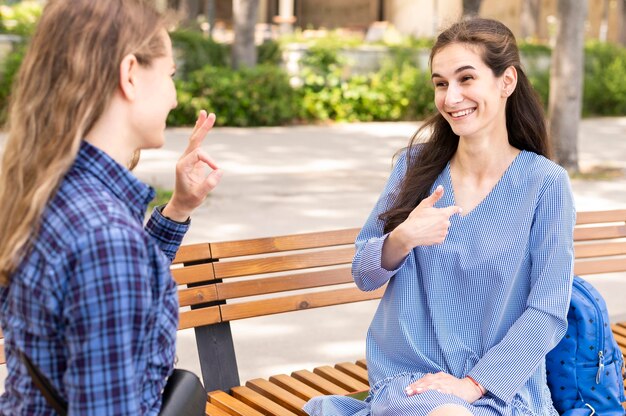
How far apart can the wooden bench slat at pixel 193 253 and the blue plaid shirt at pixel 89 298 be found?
1599 mm

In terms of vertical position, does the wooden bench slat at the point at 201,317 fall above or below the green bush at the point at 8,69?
above

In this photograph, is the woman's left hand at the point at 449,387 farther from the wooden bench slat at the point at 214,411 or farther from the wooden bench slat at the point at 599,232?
the wooden bench slat at the point at 599,232

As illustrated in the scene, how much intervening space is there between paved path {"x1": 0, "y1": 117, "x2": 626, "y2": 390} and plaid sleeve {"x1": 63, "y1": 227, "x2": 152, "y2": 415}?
10.2 feet

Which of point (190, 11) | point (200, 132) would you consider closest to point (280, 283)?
point (200, 132)

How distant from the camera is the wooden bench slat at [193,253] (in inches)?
132

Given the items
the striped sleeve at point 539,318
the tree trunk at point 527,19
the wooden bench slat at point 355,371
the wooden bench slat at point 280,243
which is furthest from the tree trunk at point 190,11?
the striped sleeve at point 539,318

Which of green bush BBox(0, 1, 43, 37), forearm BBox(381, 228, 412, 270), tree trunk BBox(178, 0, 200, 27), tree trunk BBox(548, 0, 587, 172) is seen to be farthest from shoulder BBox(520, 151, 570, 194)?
tree trunk BBox(178, 0, 200, 27)

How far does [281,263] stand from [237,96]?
11.7 meters

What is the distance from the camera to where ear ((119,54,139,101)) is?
171 cm

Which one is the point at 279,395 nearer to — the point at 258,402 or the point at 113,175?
the point at 258,402

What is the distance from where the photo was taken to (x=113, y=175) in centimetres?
175

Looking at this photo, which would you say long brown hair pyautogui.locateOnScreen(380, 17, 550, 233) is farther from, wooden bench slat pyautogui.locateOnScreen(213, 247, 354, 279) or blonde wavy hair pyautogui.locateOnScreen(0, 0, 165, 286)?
blonde wavy hair pyautogui.locateOnScreen(0, 0, 165, 286)

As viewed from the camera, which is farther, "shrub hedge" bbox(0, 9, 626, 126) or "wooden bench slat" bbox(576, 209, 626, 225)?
"shrub hedge" bbox(0, 9, 626, 126)

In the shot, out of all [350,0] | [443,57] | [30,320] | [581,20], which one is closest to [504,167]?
[443,57]
